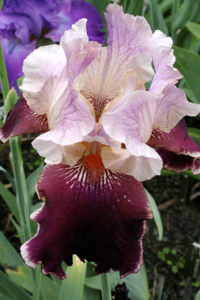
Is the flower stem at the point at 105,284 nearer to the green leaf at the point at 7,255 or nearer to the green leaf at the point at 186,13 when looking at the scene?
the green leaf at the point at 7,255

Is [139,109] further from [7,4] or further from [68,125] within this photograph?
[7,4]

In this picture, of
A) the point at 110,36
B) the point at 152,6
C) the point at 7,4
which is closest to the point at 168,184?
the point at 152,6

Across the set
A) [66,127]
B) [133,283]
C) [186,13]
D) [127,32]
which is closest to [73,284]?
[133,283]

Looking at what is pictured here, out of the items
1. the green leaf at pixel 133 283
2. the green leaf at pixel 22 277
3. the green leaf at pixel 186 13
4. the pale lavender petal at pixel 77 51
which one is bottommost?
the green leaf at pixel 133 283

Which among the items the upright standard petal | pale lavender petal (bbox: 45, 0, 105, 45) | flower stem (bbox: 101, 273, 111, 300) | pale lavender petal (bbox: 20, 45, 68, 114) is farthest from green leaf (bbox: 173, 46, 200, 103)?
flower stem (bbox: 101, 273, 111, 300)

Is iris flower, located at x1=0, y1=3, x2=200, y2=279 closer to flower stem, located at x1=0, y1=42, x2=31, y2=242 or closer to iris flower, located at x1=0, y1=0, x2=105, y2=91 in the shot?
flower stem, located at x1=0, y1=42, x2=31, y2=242

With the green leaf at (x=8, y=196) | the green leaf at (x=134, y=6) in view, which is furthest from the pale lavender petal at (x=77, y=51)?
the green leaf at (x=134, y=6)
